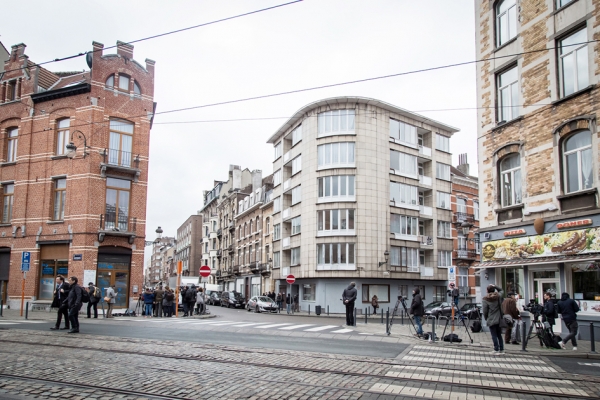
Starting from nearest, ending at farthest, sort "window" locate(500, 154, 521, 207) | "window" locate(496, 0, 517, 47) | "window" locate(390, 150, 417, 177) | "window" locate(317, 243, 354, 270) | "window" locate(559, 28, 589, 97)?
"window" locate(559, 28, 589, 97) → "window" locate(500, 154, 521, 207) → "window" locate(496, 0, 517, 47) → "window" locate(317, 243, 354, 270) → "window" locate(390, 150, 417, 177)

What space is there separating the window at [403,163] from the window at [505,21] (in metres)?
22.6

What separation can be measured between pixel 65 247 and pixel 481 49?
23760 mm

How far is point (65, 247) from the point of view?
93.7 ft

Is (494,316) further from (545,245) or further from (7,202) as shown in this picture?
(7,202)

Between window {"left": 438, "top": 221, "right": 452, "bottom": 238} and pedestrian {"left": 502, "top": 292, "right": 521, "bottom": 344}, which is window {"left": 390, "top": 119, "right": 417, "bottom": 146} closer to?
window {"left": 438, "top": 221, "right": 452, "bottom": 238}

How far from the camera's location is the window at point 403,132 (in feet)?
145

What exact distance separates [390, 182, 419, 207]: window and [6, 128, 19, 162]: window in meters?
27.9

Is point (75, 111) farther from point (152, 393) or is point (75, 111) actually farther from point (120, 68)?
point (152, 393)

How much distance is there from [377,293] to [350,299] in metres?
23.1

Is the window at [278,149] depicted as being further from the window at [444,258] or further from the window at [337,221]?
the window at [444,258]

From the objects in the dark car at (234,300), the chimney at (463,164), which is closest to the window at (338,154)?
the dark car at (234,300)

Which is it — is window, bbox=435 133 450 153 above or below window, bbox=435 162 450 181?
above

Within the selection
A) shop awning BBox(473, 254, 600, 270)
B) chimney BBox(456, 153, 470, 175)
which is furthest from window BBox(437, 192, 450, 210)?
shop awning BBox(473, 254, 600, 270)

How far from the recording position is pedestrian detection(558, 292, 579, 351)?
555 inches
